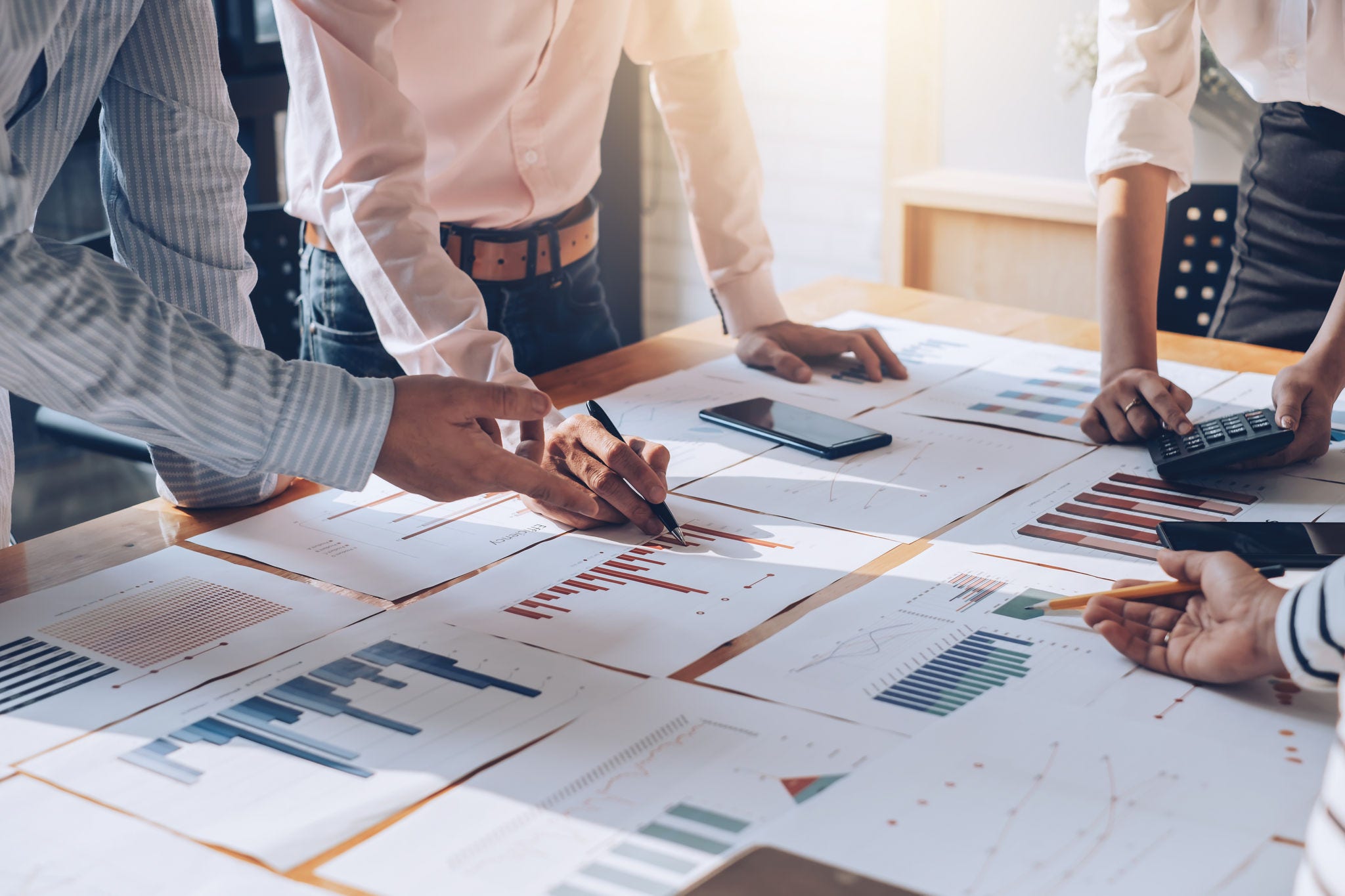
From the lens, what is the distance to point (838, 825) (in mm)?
707

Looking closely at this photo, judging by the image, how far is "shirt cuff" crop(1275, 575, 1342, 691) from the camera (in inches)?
29.4

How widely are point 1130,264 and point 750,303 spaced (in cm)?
51

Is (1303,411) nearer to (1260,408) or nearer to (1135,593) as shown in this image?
(1260,408)

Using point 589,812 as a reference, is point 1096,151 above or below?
above

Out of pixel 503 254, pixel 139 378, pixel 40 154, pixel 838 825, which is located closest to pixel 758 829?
pixel 838 825

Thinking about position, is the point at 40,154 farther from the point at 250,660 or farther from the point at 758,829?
the point at 758,829

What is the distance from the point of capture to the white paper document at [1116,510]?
3.56 ft

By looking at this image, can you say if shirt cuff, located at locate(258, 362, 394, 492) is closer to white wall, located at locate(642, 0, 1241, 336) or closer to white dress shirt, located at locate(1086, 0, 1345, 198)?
white dress shirt, located at locate(1086, 0, 1345, 198)

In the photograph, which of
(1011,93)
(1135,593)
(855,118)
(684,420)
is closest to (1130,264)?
(684,420)

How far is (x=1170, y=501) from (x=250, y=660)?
85 centimetres

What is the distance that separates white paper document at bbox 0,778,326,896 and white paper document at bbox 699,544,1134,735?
0.33 meters

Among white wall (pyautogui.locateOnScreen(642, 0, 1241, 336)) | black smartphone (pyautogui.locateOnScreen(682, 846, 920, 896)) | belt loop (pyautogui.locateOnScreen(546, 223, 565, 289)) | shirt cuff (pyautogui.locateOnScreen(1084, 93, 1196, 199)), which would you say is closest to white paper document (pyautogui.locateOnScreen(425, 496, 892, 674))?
black smartphone (pyautogui.locateOnScreen(682, 846, 920, 896))

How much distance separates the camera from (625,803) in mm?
735

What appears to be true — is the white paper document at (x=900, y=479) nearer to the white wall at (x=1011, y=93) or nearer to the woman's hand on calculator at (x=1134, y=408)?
the woman's hand on calculator at (x=1134, y=408)
